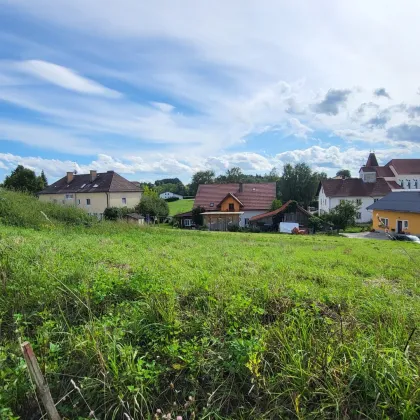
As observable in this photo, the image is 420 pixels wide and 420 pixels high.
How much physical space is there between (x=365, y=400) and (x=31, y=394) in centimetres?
261

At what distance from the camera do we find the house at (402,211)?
115 feet

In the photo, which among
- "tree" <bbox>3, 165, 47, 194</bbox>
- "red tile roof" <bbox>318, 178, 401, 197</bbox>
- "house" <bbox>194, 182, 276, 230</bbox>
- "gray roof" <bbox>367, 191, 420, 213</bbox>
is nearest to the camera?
"gray roof" <bbox>367, 191, 420, 213</bbox>

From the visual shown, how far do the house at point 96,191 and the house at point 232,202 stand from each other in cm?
1119

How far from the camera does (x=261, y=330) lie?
3004 millimetres

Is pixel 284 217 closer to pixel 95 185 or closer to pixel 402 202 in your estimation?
pixel 402 202

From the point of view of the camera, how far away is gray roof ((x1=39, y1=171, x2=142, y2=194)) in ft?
166

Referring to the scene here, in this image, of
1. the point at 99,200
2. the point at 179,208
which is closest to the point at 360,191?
the point at 179,208

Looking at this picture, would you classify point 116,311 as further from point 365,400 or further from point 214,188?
point 214,188

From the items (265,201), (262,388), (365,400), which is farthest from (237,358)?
(265,201)

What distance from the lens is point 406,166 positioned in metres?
69.1

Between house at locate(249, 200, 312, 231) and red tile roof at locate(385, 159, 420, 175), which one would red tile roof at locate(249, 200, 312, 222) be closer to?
house at locate(249, 200, 312, 231)

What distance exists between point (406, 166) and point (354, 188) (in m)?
22.5

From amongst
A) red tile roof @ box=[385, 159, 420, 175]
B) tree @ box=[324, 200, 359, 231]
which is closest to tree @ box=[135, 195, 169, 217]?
tree @ box=[324, 200, 359, 231]

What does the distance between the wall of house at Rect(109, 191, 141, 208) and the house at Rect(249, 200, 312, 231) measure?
19.5 m
